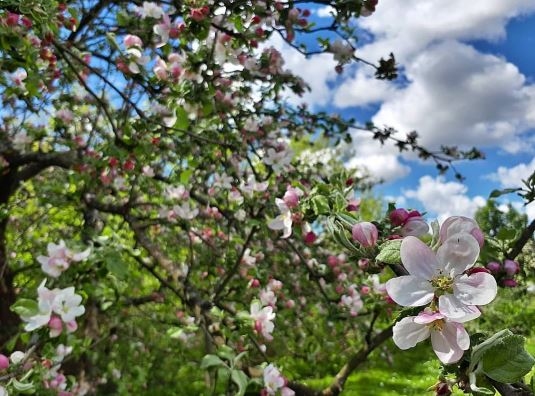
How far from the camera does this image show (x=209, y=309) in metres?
2.70

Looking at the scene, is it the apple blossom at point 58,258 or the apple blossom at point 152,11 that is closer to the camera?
the apple blossom at point 58,258

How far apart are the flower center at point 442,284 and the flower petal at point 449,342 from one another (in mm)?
50

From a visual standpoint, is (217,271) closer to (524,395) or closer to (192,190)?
(192,190)

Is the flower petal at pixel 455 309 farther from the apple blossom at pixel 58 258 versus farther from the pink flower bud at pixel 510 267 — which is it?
the apple blossom at pixel 58 258

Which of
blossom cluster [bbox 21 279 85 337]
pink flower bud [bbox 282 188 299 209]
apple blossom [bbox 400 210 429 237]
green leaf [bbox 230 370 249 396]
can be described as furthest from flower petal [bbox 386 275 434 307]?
blossom cluster [bbox 21 279 85 337]

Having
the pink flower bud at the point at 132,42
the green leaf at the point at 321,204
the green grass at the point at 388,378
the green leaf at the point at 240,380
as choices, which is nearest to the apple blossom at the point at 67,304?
the green leaf at the point at 240,380

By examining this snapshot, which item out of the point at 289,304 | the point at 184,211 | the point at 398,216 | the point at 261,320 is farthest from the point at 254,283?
the point at 398,216

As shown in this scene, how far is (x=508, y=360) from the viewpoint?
79cm

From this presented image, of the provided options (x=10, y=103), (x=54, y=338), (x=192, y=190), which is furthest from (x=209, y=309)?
(x=10, y=103)

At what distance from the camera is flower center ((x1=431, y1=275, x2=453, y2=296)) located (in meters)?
0.87

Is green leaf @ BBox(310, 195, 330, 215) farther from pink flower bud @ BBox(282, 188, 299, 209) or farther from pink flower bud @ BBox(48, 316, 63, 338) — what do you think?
pink flower bud @ BBox(48, 316, 63, 338)

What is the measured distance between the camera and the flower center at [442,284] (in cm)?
87

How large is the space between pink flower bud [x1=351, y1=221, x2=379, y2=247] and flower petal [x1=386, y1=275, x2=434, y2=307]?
157mm

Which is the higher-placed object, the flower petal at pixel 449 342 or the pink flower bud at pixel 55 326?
the pink flower bud at pixel 55 326
